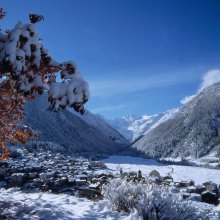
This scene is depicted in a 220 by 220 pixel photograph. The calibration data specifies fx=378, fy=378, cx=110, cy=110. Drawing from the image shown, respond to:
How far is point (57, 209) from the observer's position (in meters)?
11.8

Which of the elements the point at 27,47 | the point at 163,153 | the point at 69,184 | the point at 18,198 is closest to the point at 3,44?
the point at 27,47

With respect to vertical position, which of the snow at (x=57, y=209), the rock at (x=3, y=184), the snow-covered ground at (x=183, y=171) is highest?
the snow-covered ground at (x=183, y=171)

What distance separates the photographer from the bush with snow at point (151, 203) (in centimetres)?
1012

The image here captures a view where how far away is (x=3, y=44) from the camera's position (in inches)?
395

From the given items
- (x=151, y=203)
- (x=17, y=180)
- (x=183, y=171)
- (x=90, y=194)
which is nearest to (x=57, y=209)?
(x=151, y=203)

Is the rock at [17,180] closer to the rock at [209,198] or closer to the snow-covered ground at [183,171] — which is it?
the rock at [209,198]

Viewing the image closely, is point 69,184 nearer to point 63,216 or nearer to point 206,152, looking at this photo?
point 63,216

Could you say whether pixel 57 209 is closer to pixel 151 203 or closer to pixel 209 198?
pixel 151 203

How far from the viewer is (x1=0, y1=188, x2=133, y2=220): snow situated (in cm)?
1102

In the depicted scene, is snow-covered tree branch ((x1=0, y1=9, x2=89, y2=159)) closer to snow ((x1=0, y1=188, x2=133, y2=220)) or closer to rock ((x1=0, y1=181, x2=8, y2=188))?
snow ((x1=0, y1=188, x2=133, y2=220))

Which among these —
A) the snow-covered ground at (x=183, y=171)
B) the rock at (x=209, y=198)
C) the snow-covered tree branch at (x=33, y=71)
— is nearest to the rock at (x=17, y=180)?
the rock at (x=209, y=198)

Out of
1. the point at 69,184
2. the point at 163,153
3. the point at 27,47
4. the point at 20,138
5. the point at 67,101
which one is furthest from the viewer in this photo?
the point at 163,153

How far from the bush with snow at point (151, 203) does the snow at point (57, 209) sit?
0.34 meters

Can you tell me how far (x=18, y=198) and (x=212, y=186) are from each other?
12451 mm
